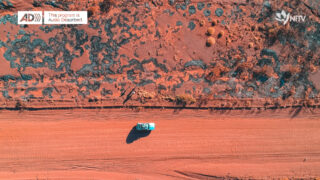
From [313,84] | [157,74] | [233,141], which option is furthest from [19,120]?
[313,84]

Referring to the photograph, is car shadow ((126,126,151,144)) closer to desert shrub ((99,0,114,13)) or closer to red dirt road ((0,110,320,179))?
red dirt road ((0,110,320,179))

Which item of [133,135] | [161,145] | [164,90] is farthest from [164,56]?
[161,145]

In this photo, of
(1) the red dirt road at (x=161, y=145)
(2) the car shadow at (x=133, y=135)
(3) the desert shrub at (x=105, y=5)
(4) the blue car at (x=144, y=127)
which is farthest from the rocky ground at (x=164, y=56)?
(2) the car shadow at (x=133, y=135)

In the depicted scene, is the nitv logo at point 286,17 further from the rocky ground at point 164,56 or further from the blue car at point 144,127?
the blue car at point 144,127

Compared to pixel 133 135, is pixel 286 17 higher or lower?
higher

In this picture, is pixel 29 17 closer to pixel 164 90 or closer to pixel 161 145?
pixel 164 90

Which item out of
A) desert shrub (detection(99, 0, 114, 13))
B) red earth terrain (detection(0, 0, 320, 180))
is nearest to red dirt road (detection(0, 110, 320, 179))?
red earth terrain (detection(0, 0, 320, 180))

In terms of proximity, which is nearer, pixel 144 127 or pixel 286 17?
pixel 144 127
